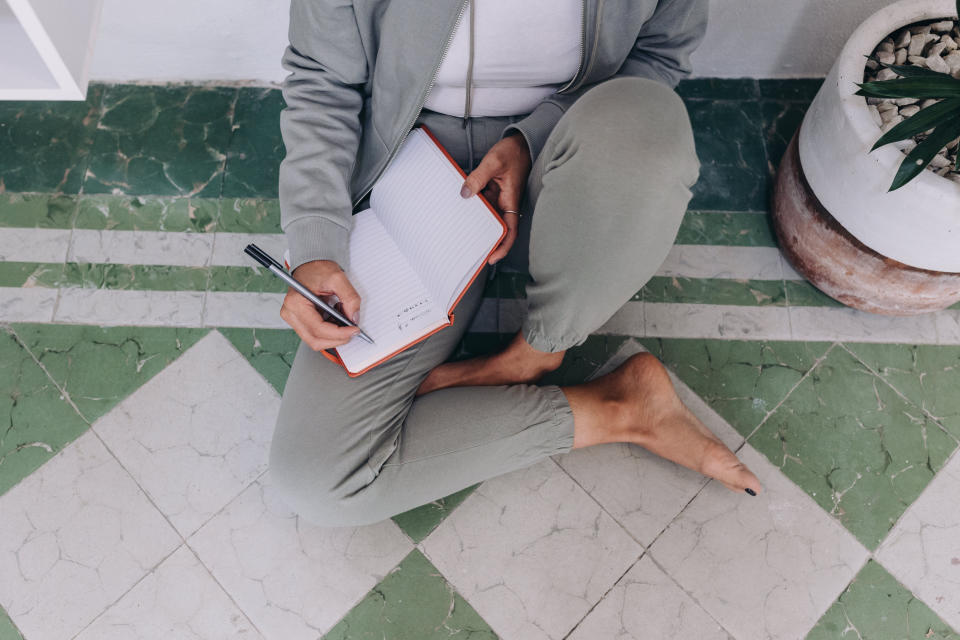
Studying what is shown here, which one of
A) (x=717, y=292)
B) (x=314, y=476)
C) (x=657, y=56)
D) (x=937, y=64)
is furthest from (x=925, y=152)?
(x=314, y=476)

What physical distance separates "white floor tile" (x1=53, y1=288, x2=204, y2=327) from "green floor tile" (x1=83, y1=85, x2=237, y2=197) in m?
0.24

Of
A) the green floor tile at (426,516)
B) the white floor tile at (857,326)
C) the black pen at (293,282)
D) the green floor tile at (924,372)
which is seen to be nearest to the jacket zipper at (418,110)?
the black pen at (293,282)

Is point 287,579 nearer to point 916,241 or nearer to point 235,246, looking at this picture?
point 235,246

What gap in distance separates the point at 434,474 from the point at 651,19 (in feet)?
2.66

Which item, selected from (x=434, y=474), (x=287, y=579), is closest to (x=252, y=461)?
(x=287, y=579)

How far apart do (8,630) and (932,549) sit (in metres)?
A: 1.70

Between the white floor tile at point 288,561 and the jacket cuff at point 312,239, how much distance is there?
0.52 meters

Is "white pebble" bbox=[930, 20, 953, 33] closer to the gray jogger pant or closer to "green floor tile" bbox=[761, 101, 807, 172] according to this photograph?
"green floor tile" bbox=[761, 101, 807, 172]

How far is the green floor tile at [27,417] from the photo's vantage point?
4.60ft

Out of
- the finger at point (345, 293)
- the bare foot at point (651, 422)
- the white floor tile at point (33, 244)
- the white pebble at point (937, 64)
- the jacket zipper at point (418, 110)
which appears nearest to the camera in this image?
the jacket zipper at point (418, 110)

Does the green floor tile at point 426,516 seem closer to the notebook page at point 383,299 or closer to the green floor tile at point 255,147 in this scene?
the notebook page at point 383,299

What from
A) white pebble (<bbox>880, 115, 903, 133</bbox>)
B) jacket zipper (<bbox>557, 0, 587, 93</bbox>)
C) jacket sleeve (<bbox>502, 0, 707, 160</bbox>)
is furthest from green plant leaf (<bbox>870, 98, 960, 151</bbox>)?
jacket zipper (<bbox>557, 0, 587, 93</bbox>)

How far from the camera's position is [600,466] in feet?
4.64

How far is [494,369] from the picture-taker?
1355mm
